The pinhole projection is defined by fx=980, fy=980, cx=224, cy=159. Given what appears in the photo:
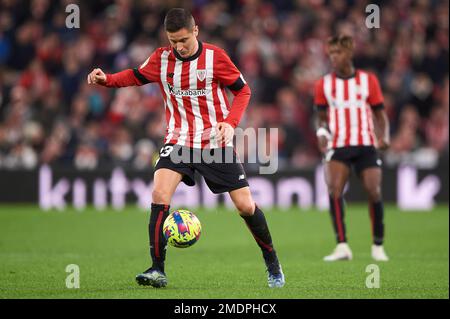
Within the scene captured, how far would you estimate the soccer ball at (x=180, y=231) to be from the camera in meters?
7.08

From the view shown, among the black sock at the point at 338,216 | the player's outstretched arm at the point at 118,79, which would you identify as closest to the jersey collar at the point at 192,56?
the player's outstretched arm at the point at 118,79

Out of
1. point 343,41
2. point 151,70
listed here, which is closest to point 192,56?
point 151,70

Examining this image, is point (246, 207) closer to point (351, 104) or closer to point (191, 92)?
point (191, 92)

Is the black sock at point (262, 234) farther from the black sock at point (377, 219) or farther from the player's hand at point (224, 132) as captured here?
the black sock at point (377, 219)

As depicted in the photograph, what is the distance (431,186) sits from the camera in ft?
53.0

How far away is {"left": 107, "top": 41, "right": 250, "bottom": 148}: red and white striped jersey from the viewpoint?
23.6ft

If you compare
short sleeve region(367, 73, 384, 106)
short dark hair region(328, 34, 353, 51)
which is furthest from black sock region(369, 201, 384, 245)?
short dark hair region(328, 34, 353, 51)

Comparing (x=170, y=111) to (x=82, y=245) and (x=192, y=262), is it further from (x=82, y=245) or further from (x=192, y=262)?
(x=82, y=245)

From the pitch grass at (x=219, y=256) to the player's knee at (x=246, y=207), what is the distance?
0.56 m

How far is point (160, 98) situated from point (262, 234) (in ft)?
33.6

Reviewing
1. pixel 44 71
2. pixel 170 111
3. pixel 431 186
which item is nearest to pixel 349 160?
pixel 170 111

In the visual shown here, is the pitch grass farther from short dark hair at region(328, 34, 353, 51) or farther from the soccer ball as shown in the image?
short dark hair at region(328, 34, 353, 51)

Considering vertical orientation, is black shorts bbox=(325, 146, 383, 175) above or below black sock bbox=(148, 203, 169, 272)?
above

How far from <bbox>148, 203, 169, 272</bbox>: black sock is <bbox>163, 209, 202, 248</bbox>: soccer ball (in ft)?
0.14
